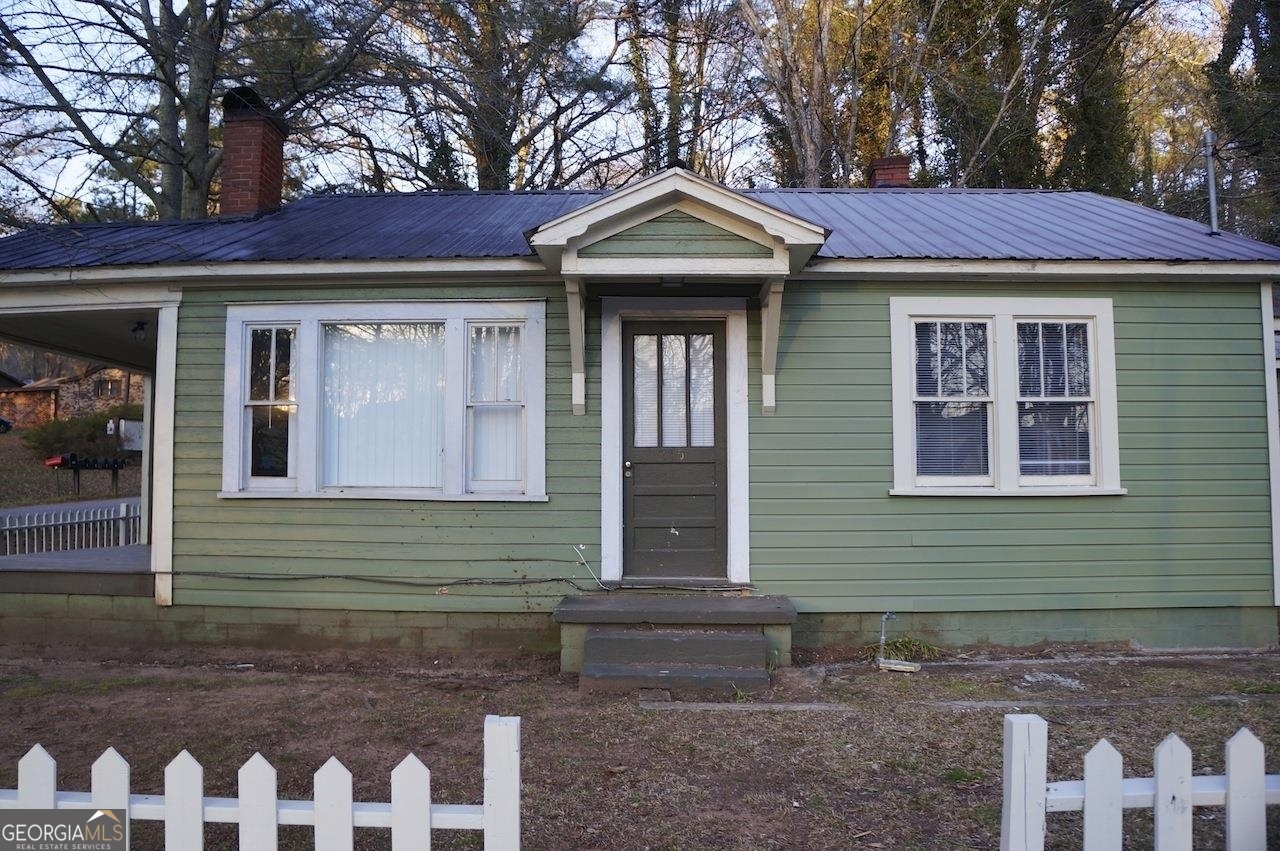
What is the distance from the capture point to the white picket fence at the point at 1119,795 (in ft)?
6.74

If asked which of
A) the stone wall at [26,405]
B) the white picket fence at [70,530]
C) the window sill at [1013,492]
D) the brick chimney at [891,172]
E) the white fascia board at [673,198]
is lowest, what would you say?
the white picket fence at [70,530]

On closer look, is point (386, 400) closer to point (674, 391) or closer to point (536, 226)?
point (536, 226)

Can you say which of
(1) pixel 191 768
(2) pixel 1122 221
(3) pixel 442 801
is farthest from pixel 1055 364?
(1) pixel 191 768

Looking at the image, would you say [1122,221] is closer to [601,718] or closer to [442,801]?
[601,718]

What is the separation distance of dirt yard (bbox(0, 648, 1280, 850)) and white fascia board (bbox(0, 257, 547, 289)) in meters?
3.00

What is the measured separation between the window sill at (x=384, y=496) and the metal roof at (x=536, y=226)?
6.07ft

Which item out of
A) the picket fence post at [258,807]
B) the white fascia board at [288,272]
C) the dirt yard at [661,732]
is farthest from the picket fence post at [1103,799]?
the white fascia board at [288,272]

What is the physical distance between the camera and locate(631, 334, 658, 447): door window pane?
261 inches

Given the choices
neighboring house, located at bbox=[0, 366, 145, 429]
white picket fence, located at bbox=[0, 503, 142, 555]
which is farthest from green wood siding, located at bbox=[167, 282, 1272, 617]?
neighboring house, located at bbox=[0, 366, 145, 429]

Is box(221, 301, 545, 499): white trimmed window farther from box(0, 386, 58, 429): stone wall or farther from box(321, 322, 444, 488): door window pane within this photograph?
box(0, 386, 58, 429): stone wall

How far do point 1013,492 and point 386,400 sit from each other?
512 centimetres

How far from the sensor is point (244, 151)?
26.7 feet

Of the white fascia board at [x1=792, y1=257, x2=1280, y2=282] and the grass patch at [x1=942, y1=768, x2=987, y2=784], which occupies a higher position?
the white fascia board at [x1=792, y1=257, x2=1280, y2=282]

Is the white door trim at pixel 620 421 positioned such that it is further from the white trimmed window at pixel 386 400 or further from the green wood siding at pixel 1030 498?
the white trimmed window at pixel 386 400
